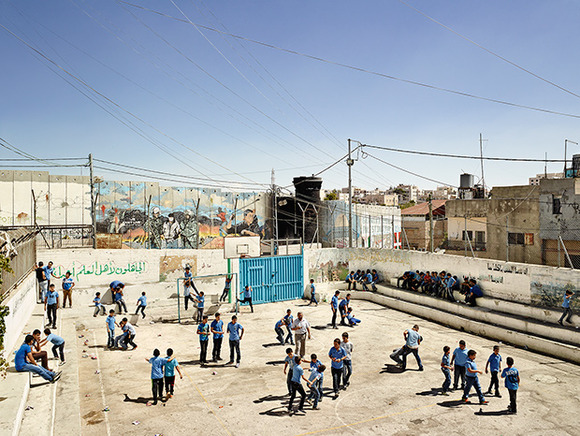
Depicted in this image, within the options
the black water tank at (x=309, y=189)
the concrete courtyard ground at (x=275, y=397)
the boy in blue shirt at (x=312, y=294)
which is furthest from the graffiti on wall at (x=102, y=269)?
the black water tank at (x=309, y=189)

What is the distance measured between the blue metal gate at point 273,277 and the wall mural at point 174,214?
591 cm

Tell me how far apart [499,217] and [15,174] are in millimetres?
34296

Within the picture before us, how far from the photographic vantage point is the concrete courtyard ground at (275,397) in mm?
10016

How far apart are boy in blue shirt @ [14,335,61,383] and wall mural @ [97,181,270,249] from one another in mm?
16574

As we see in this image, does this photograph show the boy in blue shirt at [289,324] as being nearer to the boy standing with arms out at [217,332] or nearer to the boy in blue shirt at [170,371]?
the boy standing with arms out at [217,332]

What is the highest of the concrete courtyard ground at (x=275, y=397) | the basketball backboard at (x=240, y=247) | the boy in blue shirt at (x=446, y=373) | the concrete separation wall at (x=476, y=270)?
the basketball backboard at (x=240, y=247)

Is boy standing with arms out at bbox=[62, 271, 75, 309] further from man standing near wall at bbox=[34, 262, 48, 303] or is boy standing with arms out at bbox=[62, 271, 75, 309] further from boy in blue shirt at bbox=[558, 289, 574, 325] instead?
boy in blue shirt at bbox=[558, 289, 574, 325]

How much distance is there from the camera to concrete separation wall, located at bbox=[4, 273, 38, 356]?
40.2ft

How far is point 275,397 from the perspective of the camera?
11.8 meters

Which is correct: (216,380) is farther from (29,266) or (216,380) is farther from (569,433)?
(29,266)

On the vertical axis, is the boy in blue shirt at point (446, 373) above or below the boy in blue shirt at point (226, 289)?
below

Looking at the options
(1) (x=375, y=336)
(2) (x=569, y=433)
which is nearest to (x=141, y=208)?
(1) (x=375, y=336)

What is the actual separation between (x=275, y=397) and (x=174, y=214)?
22.2m

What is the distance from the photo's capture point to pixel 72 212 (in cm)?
3028
